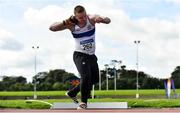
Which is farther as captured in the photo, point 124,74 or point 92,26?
point 124,74

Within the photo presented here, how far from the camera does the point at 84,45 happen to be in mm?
9375

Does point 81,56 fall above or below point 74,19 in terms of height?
below

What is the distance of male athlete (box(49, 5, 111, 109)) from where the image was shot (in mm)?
9242

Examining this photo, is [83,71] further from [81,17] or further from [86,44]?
[81,17]

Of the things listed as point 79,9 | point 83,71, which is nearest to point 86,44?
point 83,71

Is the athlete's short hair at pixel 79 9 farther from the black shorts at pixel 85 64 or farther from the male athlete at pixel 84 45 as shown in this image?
the black shorts at pixel 85 64

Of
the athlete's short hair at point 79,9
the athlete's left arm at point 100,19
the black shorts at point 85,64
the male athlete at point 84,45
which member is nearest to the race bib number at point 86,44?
the male athlete at point 84,45

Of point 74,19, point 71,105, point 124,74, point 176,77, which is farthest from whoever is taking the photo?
point 124,74

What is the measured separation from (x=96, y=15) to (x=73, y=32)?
499 millimetres

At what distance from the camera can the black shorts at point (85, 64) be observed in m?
9.39

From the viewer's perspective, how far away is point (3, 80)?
14362cm

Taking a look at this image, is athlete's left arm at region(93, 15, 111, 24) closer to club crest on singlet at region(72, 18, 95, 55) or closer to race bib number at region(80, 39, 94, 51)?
club crest on singlet at region(72, 18, 95, 55)

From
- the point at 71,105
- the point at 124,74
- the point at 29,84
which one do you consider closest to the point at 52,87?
the point at 29,84

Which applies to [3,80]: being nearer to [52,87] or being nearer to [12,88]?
[12,88]
